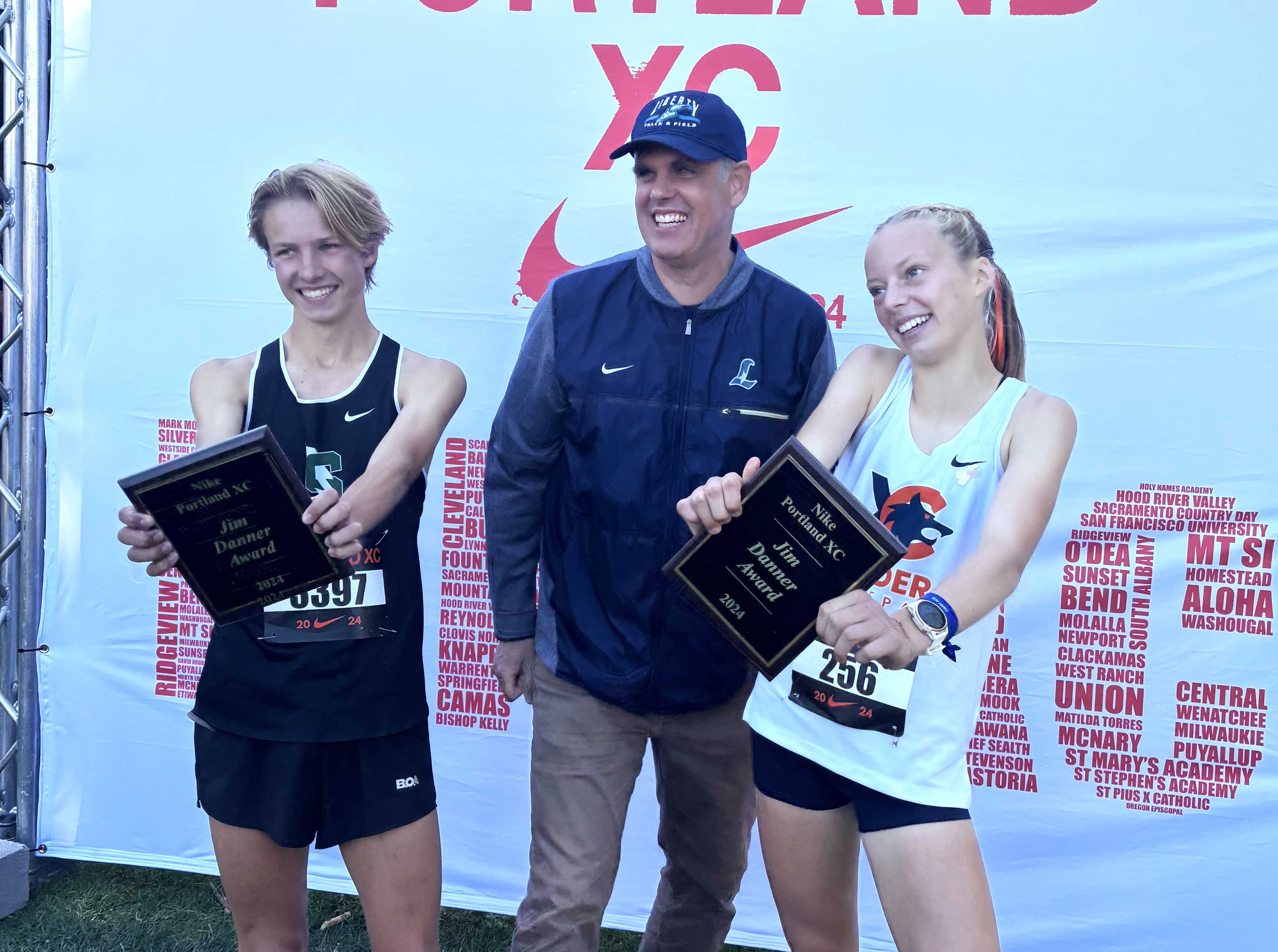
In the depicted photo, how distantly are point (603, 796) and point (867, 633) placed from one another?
0.96 metres

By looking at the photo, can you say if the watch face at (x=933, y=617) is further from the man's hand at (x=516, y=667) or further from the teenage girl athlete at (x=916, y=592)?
the man's hand at (x=516, y=667)

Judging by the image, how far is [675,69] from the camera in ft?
9.97

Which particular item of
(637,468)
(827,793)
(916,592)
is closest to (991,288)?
(916,592)

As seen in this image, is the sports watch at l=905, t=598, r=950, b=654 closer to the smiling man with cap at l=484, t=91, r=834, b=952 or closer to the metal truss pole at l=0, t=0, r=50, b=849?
the smiling man with cap at l=484, t=91, r=834, b=952

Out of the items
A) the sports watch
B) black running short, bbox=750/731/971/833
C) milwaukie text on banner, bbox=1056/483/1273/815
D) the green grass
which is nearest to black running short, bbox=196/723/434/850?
black running short, bbox=750/731/971/833

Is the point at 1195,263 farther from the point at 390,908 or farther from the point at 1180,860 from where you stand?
the point at 390,908

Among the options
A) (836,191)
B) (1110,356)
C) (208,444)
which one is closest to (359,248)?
(208,444)

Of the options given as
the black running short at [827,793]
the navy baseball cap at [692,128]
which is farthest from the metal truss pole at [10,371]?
the black running short at [827,793]

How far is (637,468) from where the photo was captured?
2.35 meters

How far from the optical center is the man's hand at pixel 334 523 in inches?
83.4

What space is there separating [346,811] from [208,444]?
82 centimetres

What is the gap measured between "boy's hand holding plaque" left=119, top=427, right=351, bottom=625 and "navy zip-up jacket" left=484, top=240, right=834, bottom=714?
Result: 53 cm

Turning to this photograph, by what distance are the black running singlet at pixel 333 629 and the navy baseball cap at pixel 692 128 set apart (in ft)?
2.48

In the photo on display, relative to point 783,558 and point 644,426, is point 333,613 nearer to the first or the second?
point 644,426
